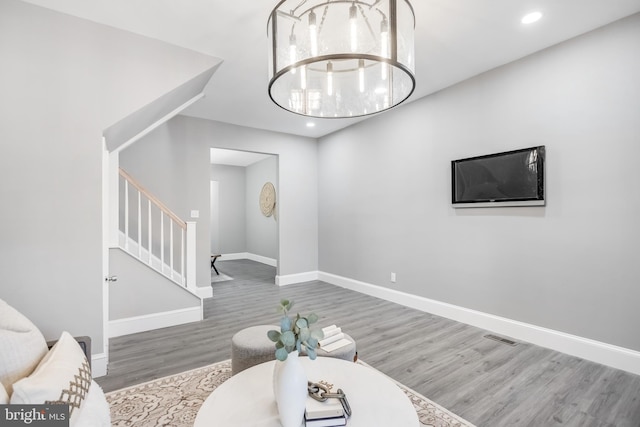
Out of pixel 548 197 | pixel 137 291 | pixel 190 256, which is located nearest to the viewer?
pixel 548 197

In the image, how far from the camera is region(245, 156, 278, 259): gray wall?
25.3ft

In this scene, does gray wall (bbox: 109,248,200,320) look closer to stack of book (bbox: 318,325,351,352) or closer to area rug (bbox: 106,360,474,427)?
area rug (bbox: 106,360,474,427)

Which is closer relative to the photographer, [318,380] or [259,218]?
[318,380]

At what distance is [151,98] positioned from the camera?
2.59 m

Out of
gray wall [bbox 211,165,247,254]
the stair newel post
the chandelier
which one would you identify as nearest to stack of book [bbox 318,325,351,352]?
the chandelier

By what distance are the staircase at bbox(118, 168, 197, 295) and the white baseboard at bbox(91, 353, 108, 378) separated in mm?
1229

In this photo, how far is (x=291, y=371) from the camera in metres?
1.18

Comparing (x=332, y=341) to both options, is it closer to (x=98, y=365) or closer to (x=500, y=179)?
(x=98, y=365)

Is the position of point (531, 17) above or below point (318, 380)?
above

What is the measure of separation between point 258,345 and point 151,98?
7.39 ft

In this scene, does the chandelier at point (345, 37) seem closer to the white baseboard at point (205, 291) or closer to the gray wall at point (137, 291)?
the gray wall at point (137, 291)

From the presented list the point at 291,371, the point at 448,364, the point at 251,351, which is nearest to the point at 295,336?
the point at 291,371

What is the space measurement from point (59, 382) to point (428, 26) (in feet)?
10.5

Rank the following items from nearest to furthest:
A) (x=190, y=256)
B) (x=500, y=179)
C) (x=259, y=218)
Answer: (x=500, y=179)
(x=190, y=256)
(x=259, y=218)
